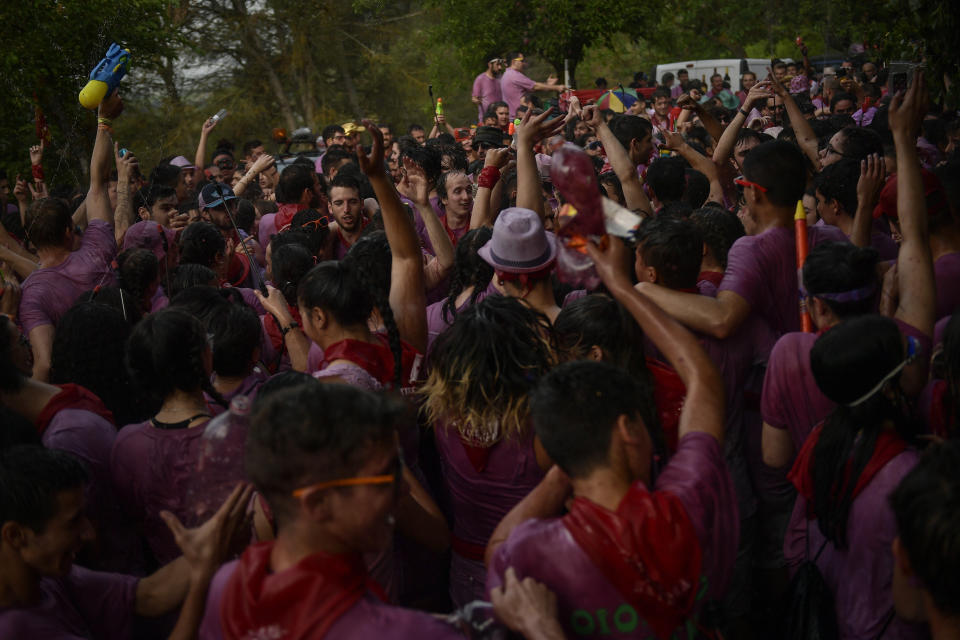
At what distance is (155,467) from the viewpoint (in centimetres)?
300

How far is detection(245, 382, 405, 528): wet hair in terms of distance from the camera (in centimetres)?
195

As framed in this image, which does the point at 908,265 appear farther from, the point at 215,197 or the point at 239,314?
the point at 215,197

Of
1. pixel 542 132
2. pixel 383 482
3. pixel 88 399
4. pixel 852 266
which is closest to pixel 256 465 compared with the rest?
pixel 383 482

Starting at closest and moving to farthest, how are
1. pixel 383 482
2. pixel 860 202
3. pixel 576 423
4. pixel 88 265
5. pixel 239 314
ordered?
pixel 383 482, pixel 576 423, pixel 239 314, pixel 860 202, pixel 88 265

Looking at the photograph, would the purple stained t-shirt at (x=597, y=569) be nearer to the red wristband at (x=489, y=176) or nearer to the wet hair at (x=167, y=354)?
the wet hair at (x=167, y=354)

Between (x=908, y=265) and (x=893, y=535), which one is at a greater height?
(x=908, y=265)

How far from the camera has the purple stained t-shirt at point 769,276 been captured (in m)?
3.81

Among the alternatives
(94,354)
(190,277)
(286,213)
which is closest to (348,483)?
(94,354)

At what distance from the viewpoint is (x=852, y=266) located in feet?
10.1

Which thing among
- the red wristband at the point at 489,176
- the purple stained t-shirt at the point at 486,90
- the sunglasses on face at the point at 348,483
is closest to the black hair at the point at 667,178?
the red wristband at the point at 489,176

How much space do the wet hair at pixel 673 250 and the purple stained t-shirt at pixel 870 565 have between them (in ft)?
4.52

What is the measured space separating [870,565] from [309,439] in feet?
5.64

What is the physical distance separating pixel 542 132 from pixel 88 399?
2.64 m

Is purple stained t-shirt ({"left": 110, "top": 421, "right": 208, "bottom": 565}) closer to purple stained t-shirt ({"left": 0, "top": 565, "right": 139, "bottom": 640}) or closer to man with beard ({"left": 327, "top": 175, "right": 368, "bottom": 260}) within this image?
purple stained t-shirt ({"left": 0, "top": 565, "right": 139, "bottom": 640})
